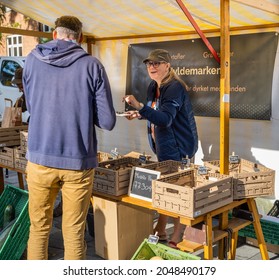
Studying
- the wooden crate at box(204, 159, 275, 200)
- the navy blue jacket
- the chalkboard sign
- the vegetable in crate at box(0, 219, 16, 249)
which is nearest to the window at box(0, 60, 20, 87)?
the vegetable in crate at box(0, 219, 16, 249)

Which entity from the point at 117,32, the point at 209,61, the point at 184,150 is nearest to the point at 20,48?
the point at 117,32

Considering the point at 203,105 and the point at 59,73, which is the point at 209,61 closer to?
the point at 203,105

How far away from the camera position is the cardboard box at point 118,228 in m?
3.67

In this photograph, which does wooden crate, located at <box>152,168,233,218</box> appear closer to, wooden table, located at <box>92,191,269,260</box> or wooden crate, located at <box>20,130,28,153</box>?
wooden table, located at <box>92,191,269,260</box>

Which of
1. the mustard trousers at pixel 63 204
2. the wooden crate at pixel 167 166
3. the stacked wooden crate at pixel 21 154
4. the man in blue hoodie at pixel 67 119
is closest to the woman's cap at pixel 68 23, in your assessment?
the man in blue hoodie at pixel 67 119

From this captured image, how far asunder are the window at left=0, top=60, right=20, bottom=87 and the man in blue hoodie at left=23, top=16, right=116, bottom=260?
31.4 feet

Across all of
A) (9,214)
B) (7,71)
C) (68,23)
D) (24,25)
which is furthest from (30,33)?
(24,25)

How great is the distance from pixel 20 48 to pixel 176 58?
1422 cm

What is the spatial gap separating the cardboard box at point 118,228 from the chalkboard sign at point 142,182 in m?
0.30

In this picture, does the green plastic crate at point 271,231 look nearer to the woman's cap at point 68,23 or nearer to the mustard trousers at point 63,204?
the mustard trousers at point 63,204

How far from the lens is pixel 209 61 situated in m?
5.12

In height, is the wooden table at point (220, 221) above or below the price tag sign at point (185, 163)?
below

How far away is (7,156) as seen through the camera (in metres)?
4.47

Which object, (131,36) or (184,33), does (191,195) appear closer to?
(184,33)
